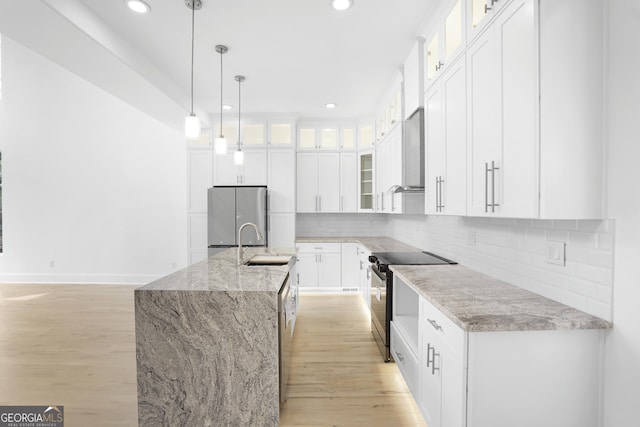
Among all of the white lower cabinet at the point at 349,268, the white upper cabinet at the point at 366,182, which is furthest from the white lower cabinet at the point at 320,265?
the white upper cabinet at the point at 366,182

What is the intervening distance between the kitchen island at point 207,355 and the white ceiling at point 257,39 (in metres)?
2.18

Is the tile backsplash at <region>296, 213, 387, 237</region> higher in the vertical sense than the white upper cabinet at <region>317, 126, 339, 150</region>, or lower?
lower

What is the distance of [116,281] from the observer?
19.2 feet

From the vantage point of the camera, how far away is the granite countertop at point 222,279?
1.86 m

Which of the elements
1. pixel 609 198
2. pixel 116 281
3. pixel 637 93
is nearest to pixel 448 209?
pixel 609 198

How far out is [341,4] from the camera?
2365 millimetres

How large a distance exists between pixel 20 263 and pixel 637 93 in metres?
8.62

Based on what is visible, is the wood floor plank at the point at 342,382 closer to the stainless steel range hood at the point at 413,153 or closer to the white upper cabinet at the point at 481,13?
the stainless steel range hood at the point at 413,153

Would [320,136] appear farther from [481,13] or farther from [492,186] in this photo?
[492,186]

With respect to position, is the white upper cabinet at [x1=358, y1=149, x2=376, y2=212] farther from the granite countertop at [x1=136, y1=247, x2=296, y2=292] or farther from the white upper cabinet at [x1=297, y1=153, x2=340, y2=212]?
the granite countertop at [x1=136, y1=247, x2=296, y2=292]

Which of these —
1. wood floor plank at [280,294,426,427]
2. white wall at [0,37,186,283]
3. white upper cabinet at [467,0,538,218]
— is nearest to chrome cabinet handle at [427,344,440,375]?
wood floor plank at [280,294,426,427]

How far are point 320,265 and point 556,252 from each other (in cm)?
378

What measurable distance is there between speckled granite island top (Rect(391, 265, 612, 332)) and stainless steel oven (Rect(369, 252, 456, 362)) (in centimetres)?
50

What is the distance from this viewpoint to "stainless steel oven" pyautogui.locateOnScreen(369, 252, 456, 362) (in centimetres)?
272
